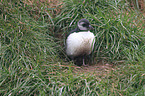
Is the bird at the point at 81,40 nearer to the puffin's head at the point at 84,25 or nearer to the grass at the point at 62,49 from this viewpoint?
the puffin's head at the point at 84,25

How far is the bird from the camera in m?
3.93

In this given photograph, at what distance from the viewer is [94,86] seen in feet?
10.0

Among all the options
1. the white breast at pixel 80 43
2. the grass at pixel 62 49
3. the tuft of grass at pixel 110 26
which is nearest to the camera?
the grass at pixel 62 49

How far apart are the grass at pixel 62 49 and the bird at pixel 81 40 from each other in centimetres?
26

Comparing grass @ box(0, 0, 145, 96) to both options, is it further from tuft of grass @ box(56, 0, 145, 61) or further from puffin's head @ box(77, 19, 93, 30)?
puffin's head @ box(77, 19, 93, 30)

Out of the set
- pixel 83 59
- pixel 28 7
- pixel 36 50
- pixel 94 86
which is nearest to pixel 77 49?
pixel 83 59

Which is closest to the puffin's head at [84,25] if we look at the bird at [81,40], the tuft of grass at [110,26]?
the bird at [81,40]

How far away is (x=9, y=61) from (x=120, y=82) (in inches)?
72.8

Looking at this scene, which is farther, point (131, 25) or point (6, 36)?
point (131, 25)

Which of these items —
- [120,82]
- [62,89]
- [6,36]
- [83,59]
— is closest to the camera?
[62,89]

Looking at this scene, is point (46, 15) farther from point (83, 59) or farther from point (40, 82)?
point (40, 82)

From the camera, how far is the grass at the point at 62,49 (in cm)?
307

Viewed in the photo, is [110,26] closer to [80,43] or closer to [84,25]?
[84,25]

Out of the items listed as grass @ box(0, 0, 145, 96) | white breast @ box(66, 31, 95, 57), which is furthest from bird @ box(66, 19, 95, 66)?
grass @ box(0, 0, 145, 96)
